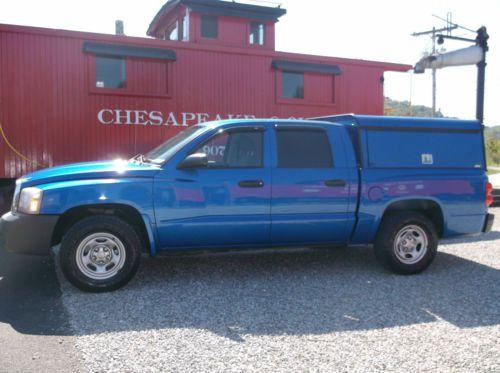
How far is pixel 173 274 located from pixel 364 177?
2.43 meters

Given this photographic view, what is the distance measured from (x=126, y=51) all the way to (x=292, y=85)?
347cm

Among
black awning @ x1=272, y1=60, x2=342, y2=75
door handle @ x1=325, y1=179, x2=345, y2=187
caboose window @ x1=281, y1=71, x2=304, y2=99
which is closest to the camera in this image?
door handle @ x1=325, y1=179, x2=345, y2=187

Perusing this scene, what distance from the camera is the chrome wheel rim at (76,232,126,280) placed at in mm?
4715

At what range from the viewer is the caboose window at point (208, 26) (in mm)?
12977

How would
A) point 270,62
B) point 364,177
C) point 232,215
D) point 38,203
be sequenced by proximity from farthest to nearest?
point 270,62 < point 364,177 < point 232,215 < point 38,203

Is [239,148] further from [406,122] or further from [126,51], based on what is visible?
[126,51]

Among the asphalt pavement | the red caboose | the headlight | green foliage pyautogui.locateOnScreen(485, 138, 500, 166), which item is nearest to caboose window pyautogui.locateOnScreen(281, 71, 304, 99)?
the red caboose

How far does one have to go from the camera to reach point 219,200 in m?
4.99

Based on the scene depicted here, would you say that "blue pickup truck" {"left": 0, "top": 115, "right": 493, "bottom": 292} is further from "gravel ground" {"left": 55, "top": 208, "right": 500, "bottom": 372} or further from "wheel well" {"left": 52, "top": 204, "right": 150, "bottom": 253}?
"gravel ground" {"left": 55, "top": 208, "right": 500, "bottom": 372}

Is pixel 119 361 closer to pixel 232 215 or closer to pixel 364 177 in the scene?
pixel 232 215

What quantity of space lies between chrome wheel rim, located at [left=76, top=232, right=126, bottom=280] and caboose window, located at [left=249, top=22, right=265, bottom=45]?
10014 mm

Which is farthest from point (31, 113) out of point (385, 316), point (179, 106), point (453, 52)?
point (453, 52)

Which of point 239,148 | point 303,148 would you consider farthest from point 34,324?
point 303,148

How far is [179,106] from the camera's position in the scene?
9109 mm
